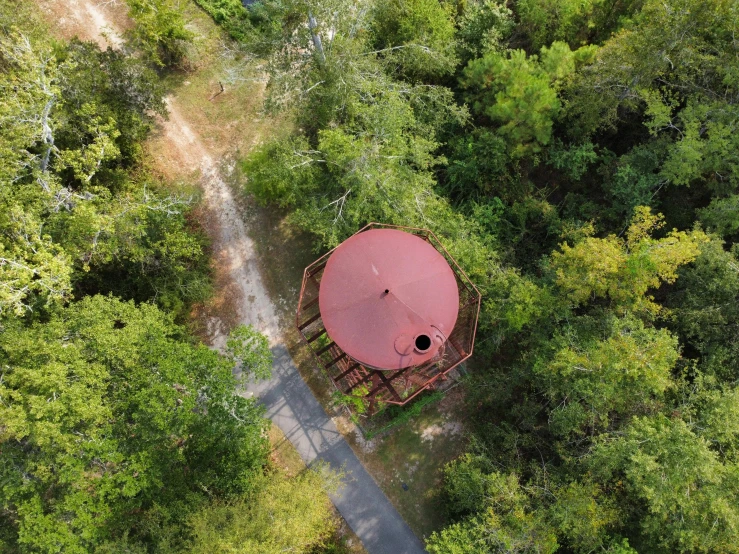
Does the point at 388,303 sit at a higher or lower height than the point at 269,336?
higher

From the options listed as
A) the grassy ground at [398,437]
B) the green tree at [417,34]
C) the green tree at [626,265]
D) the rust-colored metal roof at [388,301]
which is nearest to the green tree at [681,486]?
the green tree at [626,265]

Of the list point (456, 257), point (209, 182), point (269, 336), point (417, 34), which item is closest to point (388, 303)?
point (456, 257)

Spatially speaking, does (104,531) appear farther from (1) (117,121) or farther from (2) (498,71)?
(2) (498,71)

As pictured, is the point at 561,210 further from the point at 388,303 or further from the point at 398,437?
the point at 398,437

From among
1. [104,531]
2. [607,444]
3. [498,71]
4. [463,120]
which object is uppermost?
[498,71]

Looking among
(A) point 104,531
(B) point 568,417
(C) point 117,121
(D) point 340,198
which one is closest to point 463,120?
(D) point 340,198

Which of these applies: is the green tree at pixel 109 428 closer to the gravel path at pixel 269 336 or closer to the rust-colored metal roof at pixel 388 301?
the gravel path at pixel 269 336
